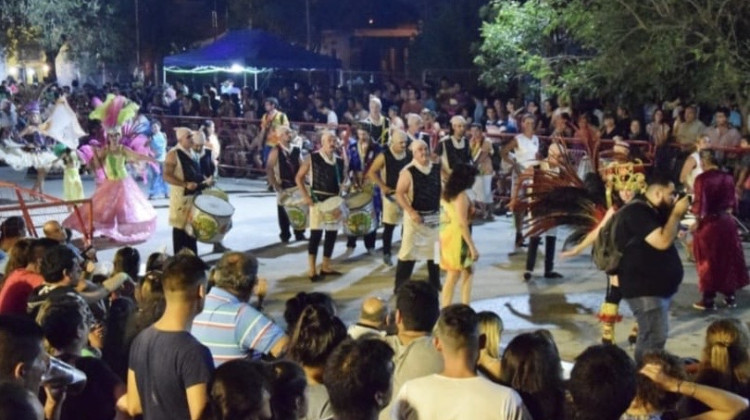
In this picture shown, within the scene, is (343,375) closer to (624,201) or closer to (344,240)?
(624,201)

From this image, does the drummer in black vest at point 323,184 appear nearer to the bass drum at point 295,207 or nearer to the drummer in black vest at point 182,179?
the bass drum at point 295,207

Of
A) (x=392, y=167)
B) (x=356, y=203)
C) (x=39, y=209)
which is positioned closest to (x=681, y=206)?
(x=392, y=167)

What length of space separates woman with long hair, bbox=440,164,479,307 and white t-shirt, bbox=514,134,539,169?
4.35m

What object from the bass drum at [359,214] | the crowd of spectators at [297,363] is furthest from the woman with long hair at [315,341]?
the bass drum at [359,214]

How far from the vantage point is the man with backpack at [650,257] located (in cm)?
684

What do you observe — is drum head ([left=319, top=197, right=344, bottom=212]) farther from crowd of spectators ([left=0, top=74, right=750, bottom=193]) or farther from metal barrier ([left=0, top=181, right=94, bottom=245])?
metal barrier ([left=0, top=181, right=94, bottom=245])

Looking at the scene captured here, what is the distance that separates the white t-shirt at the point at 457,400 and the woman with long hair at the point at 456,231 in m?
4.53

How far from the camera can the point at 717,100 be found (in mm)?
14977

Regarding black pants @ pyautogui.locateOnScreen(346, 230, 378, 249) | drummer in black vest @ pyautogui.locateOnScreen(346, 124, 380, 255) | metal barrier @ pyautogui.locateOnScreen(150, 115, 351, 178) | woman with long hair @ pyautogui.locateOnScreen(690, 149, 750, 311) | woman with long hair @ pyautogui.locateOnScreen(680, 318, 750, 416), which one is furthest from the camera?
metal barrier @ pyautogui.locateOnScreen(150, 115, 351, 178)

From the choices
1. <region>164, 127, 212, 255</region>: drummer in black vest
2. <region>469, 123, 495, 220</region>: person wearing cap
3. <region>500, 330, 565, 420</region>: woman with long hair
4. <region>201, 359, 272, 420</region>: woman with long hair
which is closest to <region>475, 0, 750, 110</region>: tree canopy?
<region>469, 123, 495, 220</region>: person wearing cap

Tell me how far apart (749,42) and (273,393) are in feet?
39.4

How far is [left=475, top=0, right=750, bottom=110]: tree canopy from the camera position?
46.6 feet

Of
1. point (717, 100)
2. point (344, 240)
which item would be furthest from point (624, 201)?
point (717, 100)

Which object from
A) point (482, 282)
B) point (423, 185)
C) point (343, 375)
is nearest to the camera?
point (343, 375)
